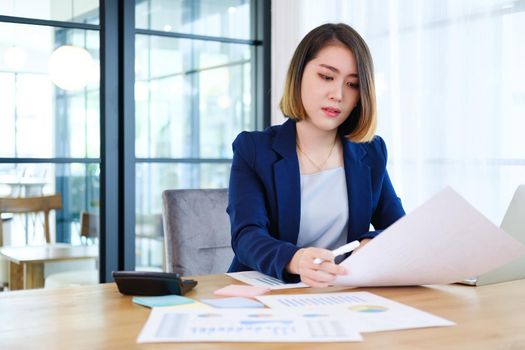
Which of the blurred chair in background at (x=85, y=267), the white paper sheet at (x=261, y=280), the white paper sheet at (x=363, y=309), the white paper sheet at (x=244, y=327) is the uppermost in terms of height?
the white paper sheet at (x=244, y=327)

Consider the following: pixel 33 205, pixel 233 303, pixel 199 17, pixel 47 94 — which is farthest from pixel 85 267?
pixel 233 303

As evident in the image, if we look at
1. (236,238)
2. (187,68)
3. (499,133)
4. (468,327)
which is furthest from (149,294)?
(187,68)

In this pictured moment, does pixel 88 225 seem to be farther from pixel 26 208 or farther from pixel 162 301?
pixel 162 301

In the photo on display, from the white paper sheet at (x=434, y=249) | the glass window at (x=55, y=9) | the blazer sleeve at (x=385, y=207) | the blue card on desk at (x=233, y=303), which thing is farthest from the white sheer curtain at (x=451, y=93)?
the blue card on desk at (x=233, y=303)

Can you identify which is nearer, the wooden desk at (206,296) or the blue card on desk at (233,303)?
the wooden desk at (206,296)

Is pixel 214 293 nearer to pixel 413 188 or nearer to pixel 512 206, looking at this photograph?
pixel 512 206

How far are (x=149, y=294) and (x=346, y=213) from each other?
68 centimetres

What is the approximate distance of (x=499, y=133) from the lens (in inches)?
111

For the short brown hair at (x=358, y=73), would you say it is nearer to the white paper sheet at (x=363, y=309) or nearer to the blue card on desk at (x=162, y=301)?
the white paper sheet at (x=363, y=309)

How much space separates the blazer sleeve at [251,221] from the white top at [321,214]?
0.11m

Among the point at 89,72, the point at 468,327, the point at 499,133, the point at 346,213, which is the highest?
the point at 89,72

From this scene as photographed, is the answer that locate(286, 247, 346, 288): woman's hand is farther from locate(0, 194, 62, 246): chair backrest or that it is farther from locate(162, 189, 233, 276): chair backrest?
locate(0, 194, 62, 246): chair backrest

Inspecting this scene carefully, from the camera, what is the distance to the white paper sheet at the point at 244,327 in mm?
973

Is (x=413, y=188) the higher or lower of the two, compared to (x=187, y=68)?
lower
